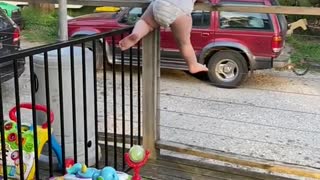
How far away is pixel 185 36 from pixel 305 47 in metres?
2.32

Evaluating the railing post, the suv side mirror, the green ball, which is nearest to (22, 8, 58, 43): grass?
the suv side mirror

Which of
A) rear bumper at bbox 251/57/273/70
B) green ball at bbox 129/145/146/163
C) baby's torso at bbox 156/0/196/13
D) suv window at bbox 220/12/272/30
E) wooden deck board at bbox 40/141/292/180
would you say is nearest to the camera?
green ball at bbox 129/145/146/163

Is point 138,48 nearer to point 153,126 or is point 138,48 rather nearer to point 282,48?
point 153,126

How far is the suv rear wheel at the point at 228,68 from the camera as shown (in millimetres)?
5204

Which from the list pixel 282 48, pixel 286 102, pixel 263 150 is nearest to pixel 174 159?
pixel 263 150

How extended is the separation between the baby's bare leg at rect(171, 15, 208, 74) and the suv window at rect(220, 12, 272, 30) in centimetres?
285

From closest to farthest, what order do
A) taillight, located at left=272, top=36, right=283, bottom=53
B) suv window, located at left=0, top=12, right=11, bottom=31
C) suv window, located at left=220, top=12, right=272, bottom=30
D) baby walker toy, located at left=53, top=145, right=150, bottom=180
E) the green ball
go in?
baby walker toy, located at left=53, top=145, right=150, bottom=180 < the green ball < suv window, located at left=0, top=12, right=11, bottom=31 < taillight, located at left=272, top=36, right=283, bottom=53 < suv window, located at left=220, top=12, right=272, bottom=30

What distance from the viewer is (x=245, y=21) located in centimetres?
543

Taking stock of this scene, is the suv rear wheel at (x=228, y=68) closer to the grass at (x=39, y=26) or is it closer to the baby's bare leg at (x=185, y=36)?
the grass at (x=39, y=26)

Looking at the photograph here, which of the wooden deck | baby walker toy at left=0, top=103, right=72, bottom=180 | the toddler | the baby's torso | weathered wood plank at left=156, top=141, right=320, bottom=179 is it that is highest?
the baby's torso

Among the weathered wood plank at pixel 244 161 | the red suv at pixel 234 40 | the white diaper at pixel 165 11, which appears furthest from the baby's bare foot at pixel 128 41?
the red suv at pixel 234 40

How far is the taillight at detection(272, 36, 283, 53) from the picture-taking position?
16.9 ft

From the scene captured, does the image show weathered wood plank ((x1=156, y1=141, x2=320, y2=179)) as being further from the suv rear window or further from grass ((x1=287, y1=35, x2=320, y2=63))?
the suv rear window

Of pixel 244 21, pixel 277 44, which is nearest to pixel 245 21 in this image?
pixel 244 21
